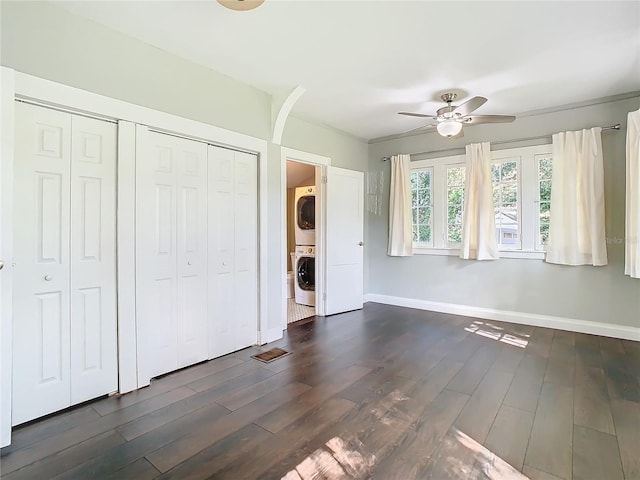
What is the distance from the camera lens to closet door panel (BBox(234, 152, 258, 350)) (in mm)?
3195

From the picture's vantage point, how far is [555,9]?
2.12 meters

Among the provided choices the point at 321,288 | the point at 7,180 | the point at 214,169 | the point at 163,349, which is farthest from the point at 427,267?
the point at 7,180

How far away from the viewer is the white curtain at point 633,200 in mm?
3180

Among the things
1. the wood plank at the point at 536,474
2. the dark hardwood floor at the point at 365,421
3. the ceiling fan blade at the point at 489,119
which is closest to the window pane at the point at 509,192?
the ceiling fan blade at the point at 489,119

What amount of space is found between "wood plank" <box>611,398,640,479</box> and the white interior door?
2.95m

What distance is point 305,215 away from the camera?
5.36 meters

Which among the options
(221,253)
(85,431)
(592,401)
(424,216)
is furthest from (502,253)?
(85,431)

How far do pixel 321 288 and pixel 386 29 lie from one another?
3.08 m

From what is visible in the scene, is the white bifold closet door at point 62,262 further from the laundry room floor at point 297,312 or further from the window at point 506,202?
the window at point 506,202

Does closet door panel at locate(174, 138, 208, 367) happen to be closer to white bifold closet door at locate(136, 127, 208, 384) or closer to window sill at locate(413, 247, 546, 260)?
white bifold closet door at locate(136, 127, 208, 384)

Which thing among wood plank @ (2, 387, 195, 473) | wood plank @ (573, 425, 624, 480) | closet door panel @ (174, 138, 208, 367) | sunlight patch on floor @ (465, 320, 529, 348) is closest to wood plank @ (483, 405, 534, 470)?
wood plank @ (573, 425, 624, 480)

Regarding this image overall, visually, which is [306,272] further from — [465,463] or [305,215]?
[465,463]

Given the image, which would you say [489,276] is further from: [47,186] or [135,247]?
[47,186]

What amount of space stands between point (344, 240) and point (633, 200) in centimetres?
307
